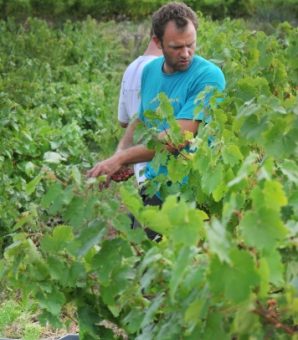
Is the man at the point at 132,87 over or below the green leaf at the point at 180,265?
below

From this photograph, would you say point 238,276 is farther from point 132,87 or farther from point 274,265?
point 132,87

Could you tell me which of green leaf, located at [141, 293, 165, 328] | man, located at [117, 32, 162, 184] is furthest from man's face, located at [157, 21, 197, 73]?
green leaf, located at [141, 293, 165, 328]

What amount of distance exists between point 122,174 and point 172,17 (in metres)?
0.79

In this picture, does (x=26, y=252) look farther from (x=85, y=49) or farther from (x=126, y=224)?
(x=85, y=49)

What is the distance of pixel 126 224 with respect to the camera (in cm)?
241

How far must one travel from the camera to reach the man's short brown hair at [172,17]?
4734mm

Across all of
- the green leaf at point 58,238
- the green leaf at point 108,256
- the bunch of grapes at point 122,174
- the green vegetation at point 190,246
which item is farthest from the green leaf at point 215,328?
the bunch of grapes at point 122,174

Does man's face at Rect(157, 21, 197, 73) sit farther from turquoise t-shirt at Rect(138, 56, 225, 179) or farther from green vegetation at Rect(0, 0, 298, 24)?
green vegetation at Rect(0, 0, 298, 24)

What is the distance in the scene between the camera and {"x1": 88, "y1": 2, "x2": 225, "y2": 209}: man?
4398 mm

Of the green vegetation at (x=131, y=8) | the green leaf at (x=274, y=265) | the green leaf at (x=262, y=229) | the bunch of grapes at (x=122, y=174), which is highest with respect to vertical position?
the green leaf at (x=262, y=229)

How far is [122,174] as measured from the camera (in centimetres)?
471

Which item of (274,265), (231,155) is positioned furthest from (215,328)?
(231,155)

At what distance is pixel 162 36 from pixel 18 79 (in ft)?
16.2

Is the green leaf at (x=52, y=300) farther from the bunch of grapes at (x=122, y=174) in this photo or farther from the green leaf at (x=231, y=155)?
the bunch of grapes at (x=122, y=174)
